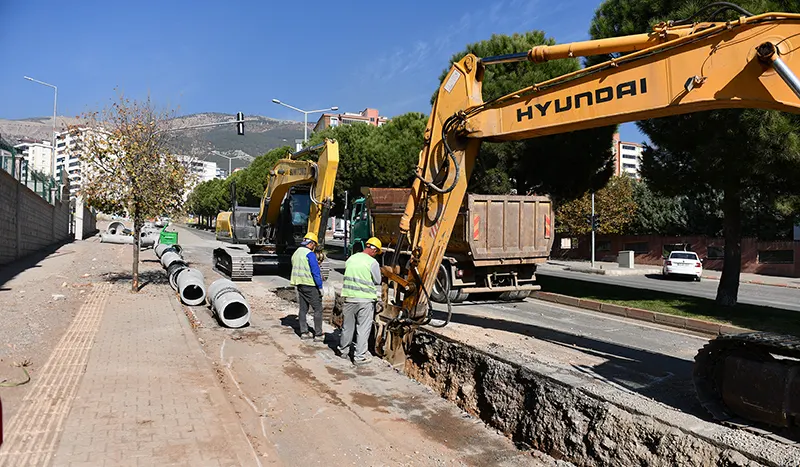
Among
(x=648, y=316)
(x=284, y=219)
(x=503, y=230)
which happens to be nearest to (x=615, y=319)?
(x=648, y=316)

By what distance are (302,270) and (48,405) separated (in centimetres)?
430

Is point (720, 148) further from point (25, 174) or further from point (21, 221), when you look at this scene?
point (25, 174)

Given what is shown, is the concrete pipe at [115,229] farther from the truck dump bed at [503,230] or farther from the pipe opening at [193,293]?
the truck dump bed at [503,230]

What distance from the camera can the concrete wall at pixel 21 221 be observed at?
18.0 meters

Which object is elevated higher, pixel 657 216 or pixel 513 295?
pixel 657 216

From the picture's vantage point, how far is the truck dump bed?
37.4ft

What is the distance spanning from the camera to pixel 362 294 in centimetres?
813

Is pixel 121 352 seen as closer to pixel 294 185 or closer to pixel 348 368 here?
pixel 348 368

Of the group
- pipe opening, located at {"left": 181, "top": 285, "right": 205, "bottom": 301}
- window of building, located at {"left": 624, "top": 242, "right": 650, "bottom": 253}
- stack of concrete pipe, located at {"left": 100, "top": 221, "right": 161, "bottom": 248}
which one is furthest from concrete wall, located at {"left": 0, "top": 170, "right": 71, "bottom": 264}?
window of building, located at {"left": 624, "top": 242, "right": 650, "bottom": 253}

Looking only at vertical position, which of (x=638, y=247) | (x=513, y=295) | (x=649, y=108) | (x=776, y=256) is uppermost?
(x=649, y=108)

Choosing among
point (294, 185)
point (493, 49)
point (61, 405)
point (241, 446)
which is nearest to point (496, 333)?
point (241, 446)

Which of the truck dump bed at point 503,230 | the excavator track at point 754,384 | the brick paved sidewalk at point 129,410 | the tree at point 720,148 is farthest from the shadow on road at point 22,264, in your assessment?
the tree at point 720,148

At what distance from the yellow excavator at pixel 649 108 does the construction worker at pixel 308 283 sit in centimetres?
151

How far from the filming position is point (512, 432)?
6.52 m
